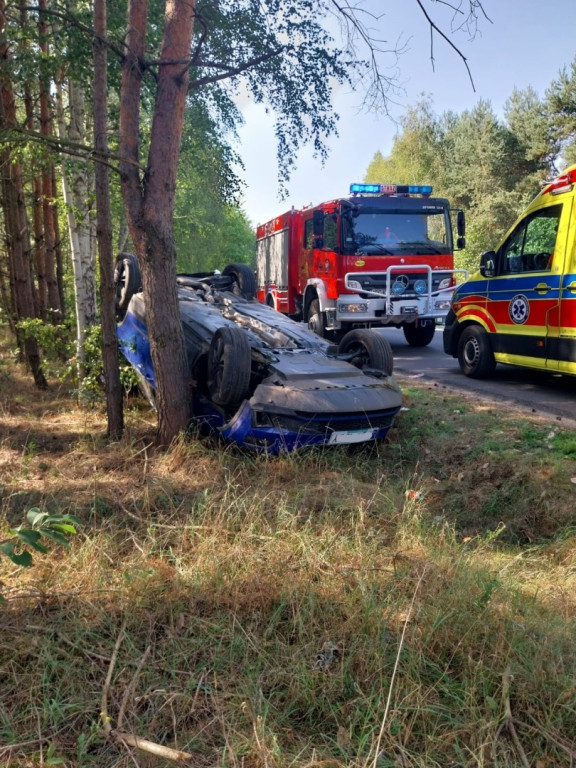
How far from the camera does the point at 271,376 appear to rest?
5523mm

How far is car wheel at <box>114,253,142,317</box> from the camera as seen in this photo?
725cm

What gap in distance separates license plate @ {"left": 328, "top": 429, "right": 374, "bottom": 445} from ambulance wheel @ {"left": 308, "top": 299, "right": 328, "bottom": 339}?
6.09 meters

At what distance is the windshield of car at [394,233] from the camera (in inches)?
424

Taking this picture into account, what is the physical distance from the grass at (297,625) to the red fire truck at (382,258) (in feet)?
20.5

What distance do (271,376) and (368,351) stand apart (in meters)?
1.43

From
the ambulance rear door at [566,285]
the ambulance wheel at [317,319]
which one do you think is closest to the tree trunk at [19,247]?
→ the ambulance wheel at [317,319]

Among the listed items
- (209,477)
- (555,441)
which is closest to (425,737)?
(209,477)

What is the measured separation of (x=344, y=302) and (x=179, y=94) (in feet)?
18.9

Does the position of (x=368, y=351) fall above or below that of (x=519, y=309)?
below

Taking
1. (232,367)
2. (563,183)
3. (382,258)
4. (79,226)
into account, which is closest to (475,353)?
(563,183)

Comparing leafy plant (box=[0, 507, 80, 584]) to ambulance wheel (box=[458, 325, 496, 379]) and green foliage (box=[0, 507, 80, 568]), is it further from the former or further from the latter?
ambulance wheel (box=[458, 325, 496, 379])

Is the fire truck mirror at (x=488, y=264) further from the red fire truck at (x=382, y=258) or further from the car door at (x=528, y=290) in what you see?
the red fire truck at (x=382, y=258)

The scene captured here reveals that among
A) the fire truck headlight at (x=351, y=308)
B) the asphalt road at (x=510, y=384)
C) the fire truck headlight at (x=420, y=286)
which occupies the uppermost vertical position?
the fire truck headlight at (x=420, y=286)

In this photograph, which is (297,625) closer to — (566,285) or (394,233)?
(566,285)
